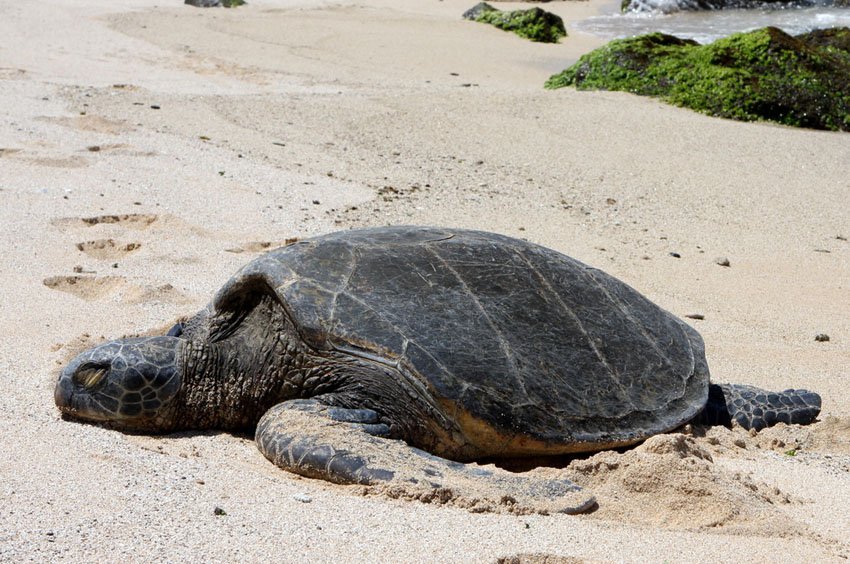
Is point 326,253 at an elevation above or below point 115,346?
above

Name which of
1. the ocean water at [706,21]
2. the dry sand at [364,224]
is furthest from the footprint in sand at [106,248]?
the ocean water at [706,21]

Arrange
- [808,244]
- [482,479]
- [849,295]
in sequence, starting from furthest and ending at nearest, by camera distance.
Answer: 1. [808,244]
2. [849,295]
3. [482,479]

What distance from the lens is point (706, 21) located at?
53.2 ft

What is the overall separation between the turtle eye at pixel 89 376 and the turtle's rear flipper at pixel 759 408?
206 centimetres

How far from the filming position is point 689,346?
3.59 metres

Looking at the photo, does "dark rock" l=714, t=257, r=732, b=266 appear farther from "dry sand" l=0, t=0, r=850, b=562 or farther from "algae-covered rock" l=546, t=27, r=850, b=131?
"algae-covered rock" l=546, t=27, r=850, b=131

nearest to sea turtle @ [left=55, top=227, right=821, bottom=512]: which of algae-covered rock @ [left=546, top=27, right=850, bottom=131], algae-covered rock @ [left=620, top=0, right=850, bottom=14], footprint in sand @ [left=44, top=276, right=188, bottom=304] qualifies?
footprint in sand @ [left=44, top=276, right=188, bottom=304]

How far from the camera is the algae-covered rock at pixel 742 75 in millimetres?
7996

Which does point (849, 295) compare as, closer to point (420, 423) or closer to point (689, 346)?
point (689, 346)

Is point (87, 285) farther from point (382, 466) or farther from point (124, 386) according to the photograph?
point (382, 466)

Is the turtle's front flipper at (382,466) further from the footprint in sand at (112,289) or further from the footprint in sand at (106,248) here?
the footprint in sand at (106,248)

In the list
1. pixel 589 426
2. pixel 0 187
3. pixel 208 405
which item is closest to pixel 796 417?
pixel 589 426

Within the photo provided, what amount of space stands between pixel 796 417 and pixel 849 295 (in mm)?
1762

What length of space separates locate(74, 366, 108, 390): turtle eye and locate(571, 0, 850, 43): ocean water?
12.5 m
